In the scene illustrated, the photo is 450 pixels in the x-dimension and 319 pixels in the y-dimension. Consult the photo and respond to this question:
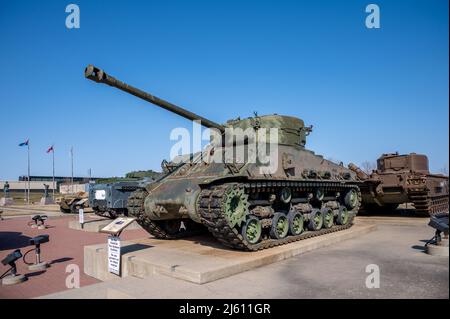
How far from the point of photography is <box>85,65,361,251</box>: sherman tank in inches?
330

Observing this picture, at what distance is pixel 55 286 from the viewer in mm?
8273

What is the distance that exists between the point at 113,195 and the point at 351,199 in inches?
415

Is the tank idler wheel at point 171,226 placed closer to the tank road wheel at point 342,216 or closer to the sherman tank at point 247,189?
the sherman tank at point 247,189

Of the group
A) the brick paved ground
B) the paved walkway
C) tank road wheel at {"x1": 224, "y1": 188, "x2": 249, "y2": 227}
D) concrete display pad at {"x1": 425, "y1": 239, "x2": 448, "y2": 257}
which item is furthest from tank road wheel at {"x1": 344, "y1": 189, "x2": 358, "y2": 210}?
the brick paved ground

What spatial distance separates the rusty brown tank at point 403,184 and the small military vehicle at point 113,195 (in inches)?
400

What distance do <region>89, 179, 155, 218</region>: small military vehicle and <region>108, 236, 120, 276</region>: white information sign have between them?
988 cm

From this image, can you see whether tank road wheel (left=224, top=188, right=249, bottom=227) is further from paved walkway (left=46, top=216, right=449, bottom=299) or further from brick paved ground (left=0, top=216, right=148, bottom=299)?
brick paved ground (left=0, top=216, right=148, bottom=299)

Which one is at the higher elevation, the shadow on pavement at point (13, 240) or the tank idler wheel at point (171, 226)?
the tank idler wheel at point (171, 226)

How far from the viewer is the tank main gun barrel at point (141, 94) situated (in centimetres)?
739

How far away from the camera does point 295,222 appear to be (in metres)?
10.6

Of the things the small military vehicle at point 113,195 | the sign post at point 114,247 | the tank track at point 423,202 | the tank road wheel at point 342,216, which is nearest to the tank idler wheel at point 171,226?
the sign post at point 114,247

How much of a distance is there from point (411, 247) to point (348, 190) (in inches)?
169

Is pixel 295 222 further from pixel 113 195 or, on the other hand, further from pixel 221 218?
pixel 113 195
